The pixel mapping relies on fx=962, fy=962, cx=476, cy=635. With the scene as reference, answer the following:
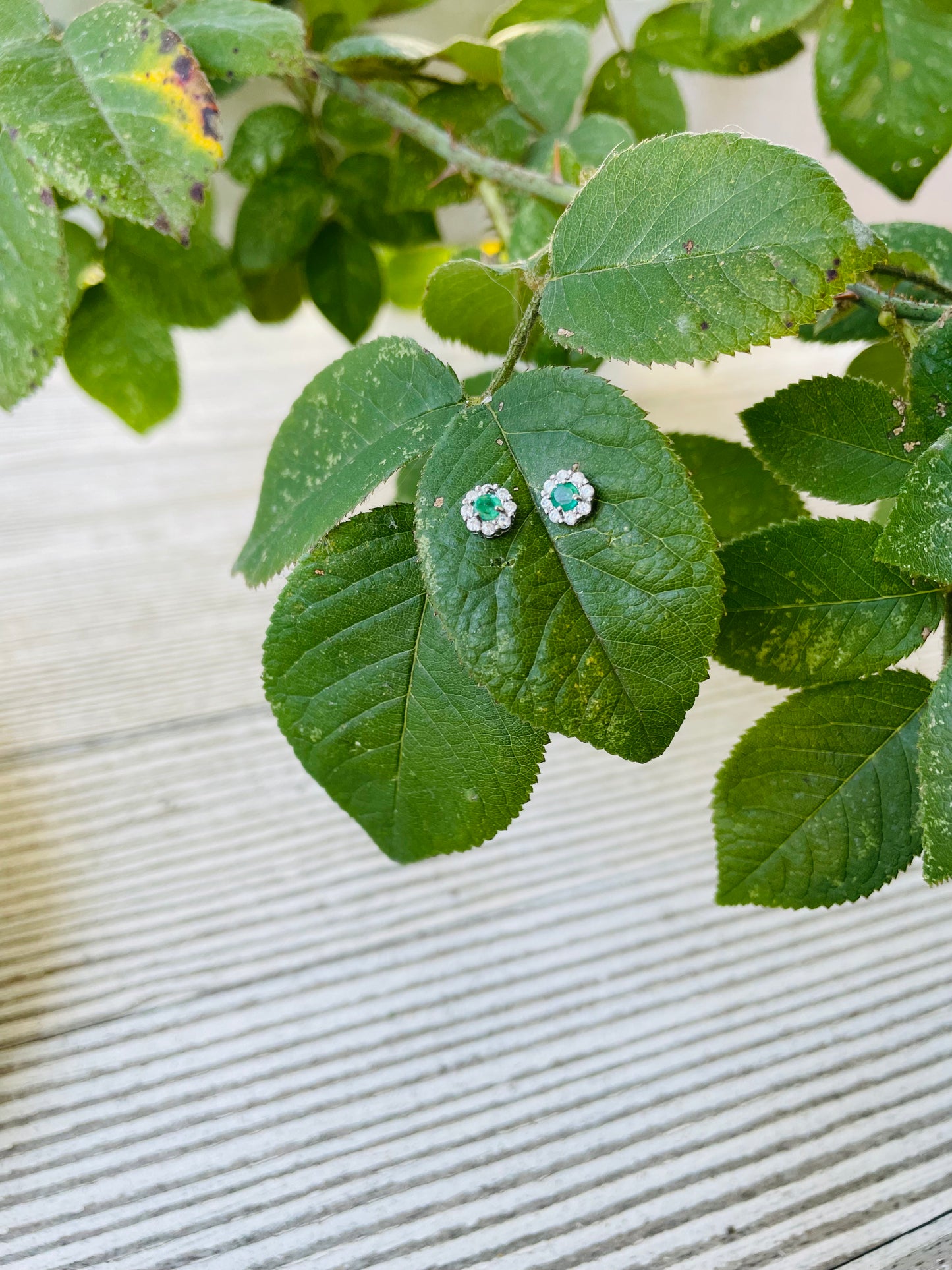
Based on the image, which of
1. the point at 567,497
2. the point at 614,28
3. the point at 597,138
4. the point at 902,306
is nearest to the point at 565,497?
the point at 567,497

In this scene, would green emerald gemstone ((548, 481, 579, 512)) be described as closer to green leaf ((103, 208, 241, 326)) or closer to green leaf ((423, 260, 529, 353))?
green leaf ((423, 260, 529, 353))

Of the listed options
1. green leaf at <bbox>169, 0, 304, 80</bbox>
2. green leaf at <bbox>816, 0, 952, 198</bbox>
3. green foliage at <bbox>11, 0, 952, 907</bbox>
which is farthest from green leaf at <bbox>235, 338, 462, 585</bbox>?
green leaf at <bbox>816, 0, 952, 198</bbox>

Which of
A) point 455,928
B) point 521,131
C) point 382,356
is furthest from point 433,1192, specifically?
point 521,131

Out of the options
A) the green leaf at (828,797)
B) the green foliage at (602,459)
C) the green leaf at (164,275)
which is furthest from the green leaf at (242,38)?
the green leaf at (828,797)

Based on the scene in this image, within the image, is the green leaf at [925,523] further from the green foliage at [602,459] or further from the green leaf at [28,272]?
the green leaf at [28,272]

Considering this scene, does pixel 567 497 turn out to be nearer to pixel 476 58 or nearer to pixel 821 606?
pixel 821 606

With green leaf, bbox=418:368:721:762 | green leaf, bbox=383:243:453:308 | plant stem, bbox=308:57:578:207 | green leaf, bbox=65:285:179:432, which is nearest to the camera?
green leaf, bbox=418:368:721:762
